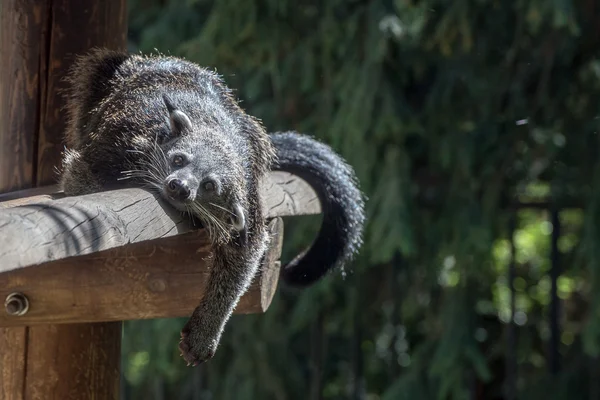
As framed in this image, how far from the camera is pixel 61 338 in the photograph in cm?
304

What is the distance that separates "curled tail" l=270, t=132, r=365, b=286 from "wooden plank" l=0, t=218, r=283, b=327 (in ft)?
2.50

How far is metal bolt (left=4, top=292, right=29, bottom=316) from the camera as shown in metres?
2.79

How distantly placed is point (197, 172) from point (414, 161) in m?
2.44

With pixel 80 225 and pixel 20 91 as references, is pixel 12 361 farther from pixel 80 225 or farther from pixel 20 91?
pixel 80 225

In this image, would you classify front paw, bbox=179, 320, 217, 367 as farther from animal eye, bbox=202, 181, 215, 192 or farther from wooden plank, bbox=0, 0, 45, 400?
wooden plank, bbox=0, 0, 45, 400

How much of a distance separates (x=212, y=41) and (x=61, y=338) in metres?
2.35

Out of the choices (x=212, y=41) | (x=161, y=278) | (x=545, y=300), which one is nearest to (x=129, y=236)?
(x=161, y=278)

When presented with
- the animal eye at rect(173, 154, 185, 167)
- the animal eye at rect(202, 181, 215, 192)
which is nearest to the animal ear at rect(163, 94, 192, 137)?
the animal eye at rect(173, 154, 185, 167)

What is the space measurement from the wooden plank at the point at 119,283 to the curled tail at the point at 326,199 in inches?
30.0

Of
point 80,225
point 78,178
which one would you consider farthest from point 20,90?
point 80,225

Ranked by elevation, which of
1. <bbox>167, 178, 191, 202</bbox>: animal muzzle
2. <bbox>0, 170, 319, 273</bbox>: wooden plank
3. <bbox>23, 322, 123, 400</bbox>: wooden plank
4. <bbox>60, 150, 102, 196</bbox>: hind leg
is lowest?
<bbox>23, 322, 123, 400</bbox>: wooden plank

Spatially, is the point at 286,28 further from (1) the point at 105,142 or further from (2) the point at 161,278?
(2) the point at 161,278

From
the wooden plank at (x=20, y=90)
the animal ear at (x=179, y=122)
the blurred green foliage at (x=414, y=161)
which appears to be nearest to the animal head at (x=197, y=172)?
the animal ear at (x=179, y=122)

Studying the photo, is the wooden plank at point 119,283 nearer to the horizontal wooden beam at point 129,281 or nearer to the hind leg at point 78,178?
the horizontal wooden beam at point 129,281
